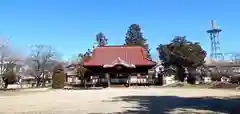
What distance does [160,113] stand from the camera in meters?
17.9

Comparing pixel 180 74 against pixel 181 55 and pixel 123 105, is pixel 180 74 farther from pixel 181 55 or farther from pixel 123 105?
pixel 123 105

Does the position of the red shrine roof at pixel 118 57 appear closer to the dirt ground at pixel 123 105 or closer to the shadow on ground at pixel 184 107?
the dirt ground at pixel 123 105

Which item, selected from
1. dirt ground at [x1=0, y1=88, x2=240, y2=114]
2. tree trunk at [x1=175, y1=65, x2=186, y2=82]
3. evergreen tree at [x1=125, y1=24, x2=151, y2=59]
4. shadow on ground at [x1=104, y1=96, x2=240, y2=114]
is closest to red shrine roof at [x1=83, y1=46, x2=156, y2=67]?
tree trunk at [x1=175, y1=65, x2=186, y2=82]

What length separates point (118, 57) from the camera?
68.3 meters

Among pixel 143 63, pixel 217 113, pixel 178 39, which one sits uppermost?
pixel 178 39

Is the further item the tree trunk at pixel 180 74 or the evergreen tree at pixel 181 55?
the evergreen tree at pixel 181 55

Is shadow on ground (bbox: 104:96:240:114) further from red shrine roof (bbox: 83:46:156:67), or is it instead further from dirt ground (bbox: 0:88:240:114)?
red shrine roof (bbox: 83:46:156:67)

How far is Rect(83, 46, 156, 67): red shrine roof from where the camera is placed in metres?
65.8

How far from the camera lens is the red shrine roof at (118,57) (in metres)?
65.8

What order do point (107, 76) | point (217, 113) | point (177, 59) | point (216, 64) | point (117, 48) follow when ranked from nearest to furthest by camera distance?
point (217, 113) → point (107, 76) → point (117, 48) → point (177, 59) → point (216, 64)

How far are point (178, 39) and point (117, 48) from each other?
16357mm

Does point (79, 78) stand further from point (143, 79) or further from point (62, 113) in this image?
point (62, 113)

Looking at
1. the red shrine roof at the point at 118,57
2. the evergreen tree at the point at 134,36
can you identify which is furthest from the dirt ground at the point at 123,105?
the evergreen tree at the point at 134,36

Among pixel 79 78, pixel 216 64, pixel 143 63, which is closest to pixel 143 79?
pixel 143 63
